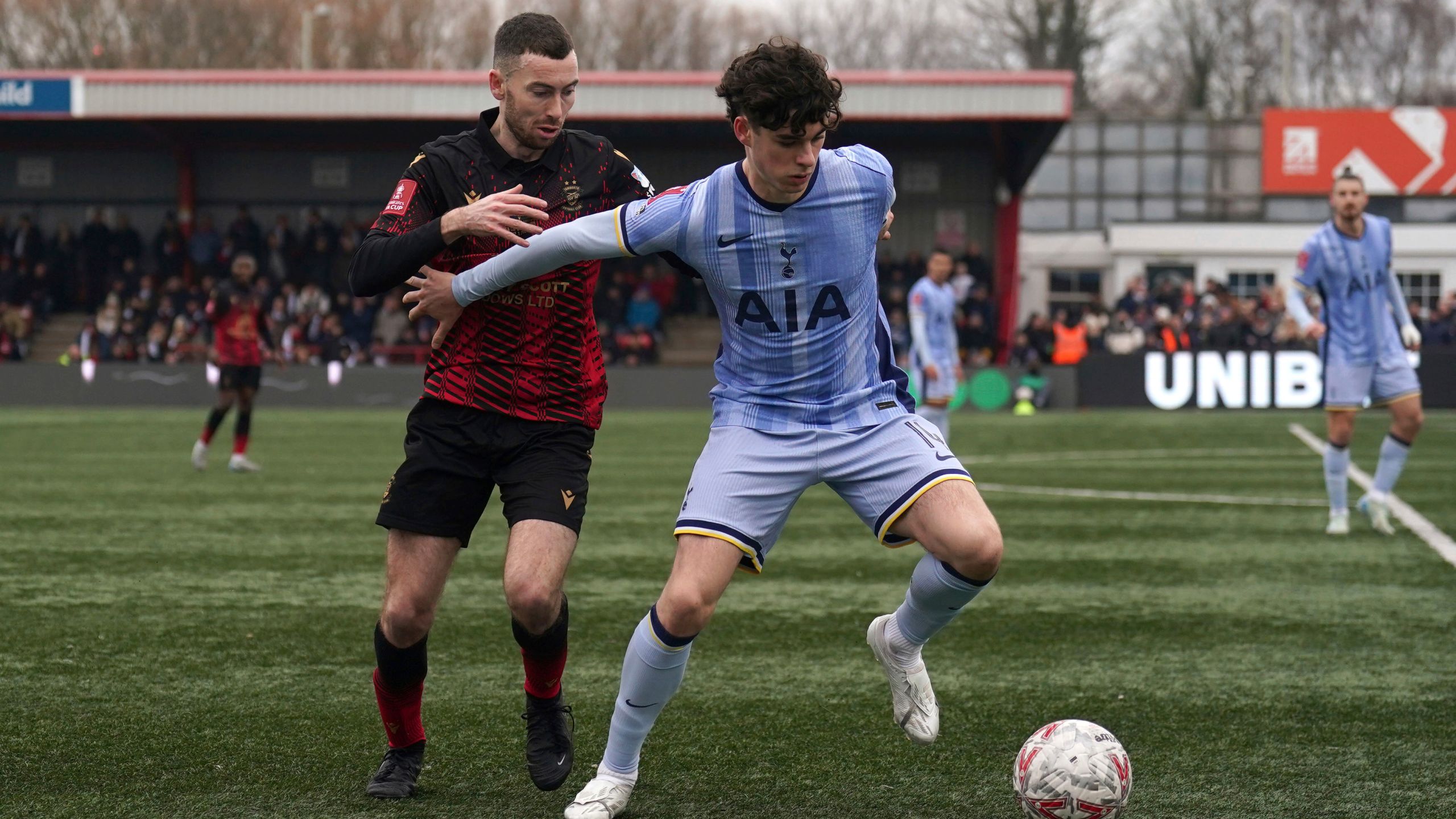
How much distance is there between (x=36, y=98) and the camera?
2916 cm

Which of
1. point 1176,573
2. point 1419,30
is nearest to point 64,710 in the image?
point 1176,573

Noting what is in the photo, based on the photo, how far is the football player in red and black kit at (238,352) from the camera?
46.5 ft

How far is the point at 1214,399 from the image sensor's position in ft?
75.2

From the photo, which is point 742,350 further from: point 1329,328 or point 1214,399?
point 1214,399

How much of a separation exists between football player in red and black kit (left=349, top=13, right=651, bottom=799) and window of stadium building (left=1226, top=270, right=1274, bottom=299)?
34.2 metres

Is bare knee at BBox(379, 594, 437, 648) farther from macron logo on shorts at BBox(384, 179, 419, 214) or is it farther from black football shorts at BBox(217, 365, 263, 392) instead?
black football shorts at BBox(217, 365, 263, 392)

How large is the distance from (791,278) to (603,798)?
4.74 ft

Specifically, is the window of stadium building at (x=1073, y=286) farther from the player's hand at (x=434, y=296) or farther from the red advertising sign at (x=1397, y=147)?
the player's hand at (x=434, y=296)

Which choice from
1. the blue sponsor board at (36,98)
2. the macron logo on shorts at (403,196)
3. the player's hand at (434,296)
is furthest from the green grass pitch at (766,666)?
the blue sponsor board at (36,98)

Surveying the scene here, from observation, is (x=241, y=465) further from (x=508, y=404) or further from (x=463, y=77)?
(x=463, y=77)

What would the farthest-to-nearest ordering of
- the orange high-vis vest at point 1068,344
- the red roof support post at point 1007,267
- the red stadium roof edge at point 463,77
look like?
the red roof support post at point 1007,267
the red stadium roof edge at point 463,77
the orange high-vis vest at point 1068,344

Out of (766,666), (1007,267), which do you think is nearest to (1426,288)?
(1007,267)

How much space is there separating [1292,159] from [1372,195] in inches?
83.8

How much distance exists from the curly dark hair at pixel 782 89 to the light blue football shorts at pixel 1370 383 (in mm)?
6776
